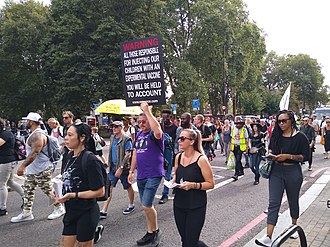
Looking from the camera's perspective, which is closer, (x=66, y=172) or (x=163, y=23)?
(x=66, y=172)

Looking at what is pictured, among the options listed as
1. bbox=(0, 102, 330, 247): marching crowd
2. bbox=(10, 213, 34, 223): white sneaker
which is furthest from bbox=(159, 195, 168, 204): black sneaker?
bbox=(10, 213, 34, 223): white sneaker

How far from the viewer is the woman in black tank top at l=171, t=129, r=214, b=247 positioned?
305 centimetres

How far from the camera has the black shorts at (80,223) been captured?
9.43 ft

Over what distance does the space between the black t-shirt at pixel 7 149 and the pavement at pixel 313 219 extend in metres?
4.18

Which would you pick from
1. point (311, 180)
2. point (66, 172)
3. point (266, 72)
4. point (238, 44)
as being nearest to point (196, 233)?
point (66, 172)

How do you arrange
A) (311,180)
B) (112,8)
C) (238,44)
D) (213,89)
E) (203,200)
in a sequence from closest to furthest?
(203,200) → (311,180) → (112,8) → (238,44) → (213,89)

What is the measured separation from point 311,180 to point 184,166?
20.5 ft

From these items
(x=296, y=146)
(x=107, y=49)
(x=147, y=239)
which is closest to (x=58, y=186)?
(x=147, y=239)

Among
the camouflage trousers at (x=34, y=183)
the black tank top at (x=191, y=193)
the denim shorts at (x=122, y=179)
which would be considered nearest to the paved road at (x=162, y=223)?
the camouflage trousers at (x=34, y=183)

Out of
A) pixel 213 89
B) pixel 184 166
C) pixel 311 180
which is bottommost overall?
pixel 311 180

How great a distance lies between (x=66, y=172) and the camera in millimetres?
3012

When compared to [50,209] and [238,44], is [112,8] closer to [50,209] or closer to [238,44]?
[238,44]

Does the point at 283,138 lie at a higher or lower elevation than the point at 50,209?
higher

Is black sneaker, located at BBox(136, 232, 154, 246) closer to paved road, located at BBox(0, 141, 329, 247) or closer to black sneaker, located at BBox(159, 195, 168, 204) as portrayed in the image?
paved road, located at BBox(0, 141, 329, 247)
